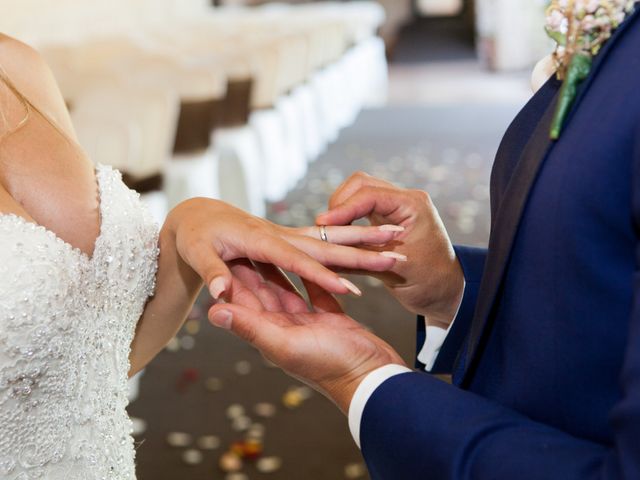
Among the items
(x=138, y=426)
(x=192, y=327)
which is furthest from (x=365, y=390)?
(x=192, y=327)

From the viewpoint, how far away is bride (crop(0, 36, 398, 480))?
3.99ft

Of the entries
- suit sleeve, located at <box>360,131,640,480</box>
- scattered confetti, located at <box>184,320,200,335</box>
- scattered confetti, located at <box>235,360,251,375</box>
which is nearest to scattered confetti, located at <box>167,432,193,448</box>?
scattered confetti, located at <box>235,360,251,375</box>

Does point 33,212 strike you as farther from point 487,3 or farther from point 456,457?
point 487,3

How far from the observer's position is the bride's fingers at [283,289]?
1.29 m

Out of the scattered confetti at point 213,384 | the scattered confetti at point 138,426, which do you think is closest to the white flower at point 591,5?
the scattered confetti at point 138,426

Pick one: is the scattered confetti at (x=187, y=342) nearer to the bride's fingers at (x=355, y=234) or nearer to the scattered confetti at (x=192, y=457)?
the scattered confetti at (x=192, y=457)

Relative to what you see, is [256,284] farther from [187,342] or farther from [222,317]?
[187,342]

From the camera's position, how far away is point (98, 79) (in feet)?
14.6

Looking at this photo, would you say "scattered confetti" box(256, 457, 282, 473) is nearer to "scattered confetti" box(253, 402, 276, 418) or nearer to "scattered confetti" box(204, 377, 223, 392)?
"scattered confetti" box(253, 402, 276, 418)

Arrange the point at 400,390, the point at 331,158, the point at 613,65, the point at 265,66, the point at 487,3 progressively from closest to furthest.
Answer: the point at 613,65 < the point at 400,390 < the point at 265,66 < the point at 331,158 < the point at 487,3

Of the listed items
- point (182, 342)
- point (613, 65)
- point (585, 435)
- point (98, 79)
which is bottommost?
point (182, 342)

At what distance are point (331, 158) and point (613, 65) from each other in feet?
21.5

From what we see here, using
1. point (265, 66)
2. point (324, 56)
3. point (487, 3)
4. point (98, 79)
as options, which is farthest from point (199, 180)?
point (487, 3)

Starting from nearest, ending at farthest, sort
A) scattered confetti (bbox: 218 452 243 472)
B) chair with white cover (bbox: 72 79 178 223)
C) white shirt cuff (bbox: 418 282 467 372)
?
white shirt cuff (bbox: 418 282 467 372)
scattered confetti (bbox: 218 452 243 472)
chair with white cover (bbox: 72 79 178 223)
